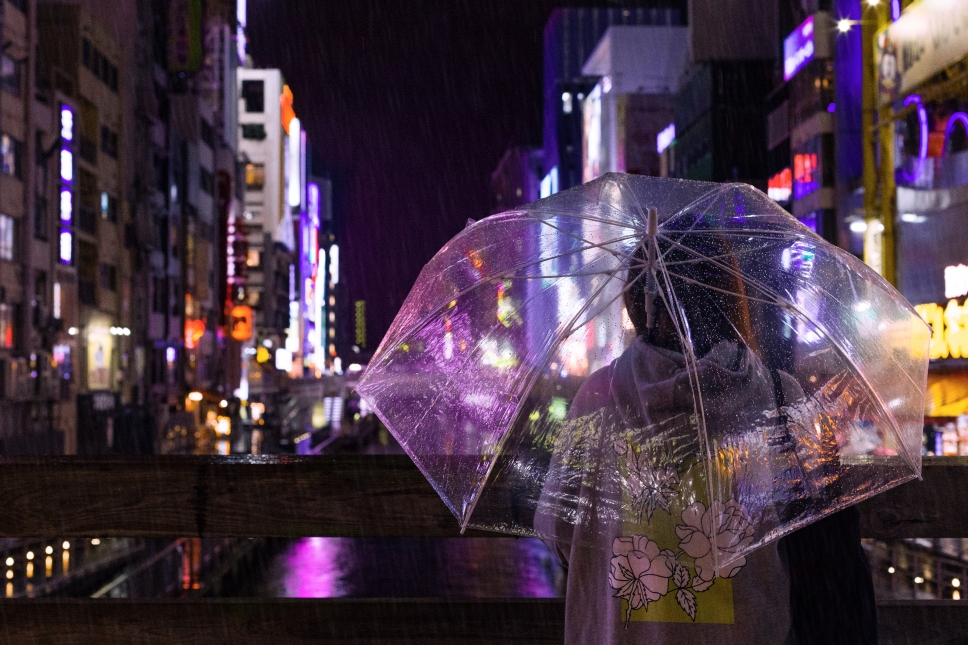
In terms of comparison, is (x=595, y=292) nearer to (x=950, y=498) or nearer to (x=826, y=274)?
(x=826, y=274)

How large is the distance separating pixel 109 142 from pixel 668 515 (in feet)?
152

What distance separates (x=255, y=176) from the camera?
10331cm

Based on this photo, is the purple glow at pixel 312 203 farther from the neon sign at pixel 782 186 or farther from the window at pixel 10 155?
the window at pixel 10 155

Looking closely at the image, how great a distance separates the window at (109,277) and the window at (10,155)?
1083cm

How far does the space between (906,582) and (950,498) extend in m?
10.5

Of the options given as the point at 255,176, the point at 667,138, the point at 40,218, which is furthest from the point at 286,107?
the point at 40,218

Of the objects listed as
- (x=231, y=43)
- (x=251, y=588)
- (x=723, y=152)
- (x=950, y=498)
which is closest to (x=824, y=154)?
(x=723, y=152)

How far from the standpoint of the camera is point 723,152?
58.4 metres

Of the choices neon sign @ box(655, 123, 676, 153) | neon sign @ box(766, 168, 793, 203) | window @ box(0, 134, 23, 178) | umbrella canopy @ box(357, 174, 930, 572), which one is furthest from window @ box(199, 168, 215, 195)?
umbrella canopy @ box(357, 174, 930, 572)

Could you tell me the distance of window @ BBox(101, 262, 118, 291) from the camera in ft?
147

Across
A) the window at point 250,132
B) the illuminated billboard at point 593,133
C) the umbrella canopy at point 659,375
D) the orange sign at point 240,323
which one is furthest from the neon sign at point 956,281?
the window at point 250,132

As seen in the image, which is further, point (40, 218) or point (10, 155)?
point (40, 218)

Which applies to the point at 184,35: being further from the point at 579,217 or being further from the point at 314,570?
the point at 579,217

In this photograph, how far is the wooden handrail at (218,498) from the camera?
12.8 ft
